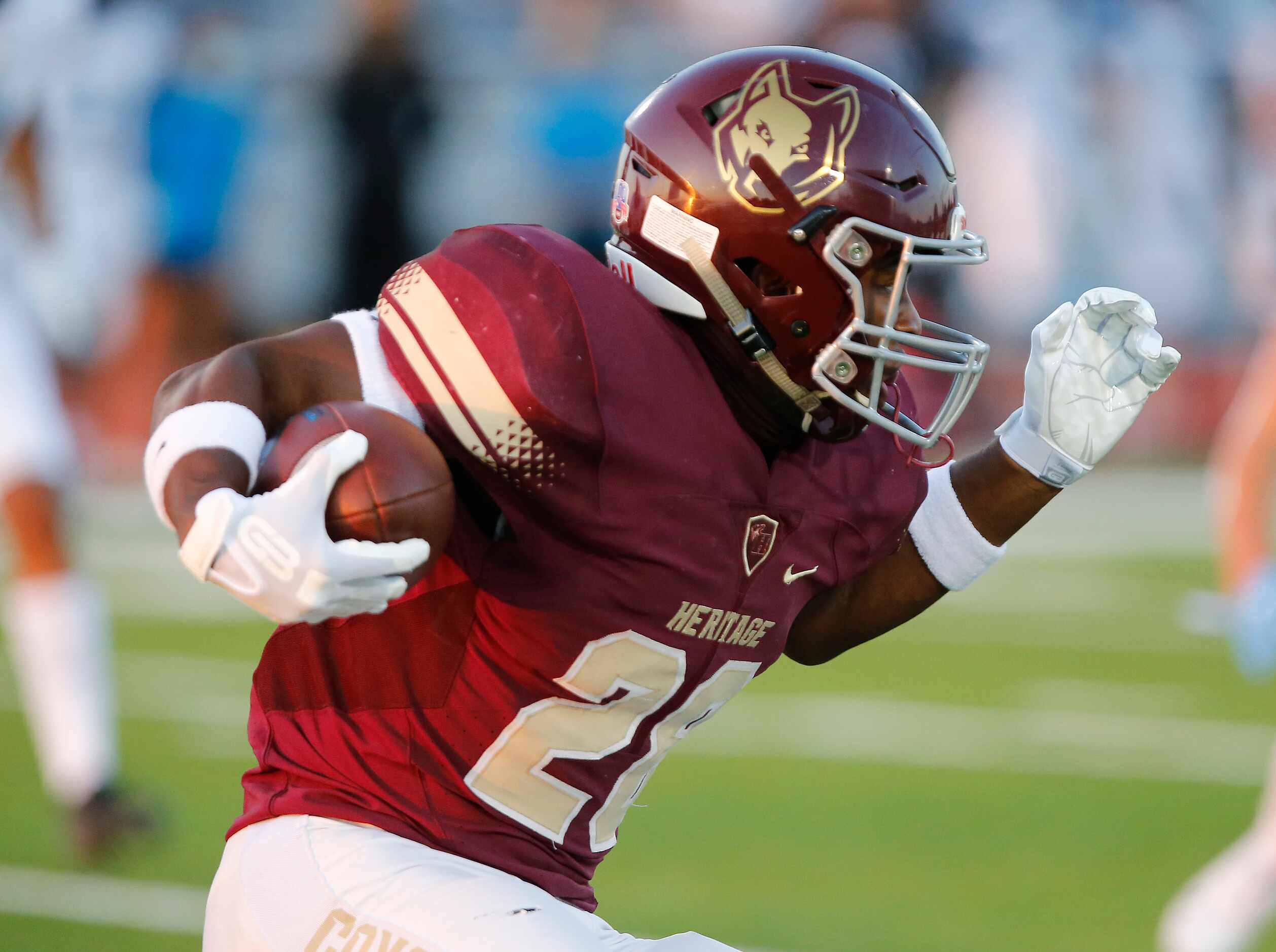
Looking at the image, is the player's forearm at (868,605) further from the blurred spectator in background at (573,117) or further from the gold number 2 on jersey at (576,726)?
the blurred spectator in background at (573,117)

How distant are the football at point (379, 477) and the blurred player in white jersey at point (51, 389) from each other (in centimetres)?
232

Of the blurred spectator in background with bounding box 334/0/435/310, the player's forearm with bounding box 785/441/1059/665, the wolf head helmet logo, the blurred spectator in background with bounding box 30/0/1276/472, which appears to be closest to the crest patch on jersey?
the player's forearm with bounding box 785/441/1059/665

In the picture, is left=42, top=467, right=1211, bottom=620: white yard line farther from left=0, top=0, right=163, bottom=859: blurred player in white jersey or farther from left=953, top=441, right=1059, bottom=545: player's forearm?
left=953, top=441, right=1059, bottom=545: player's forearm

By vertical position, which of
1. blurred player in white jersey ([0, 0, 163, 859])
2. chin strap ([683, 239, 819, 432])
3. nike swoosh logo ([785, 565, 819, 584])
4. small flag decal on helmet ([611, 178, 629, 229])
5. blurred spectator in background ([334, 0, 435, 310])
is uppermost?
small flag decal on helmet ([611, 178, 629, 229])

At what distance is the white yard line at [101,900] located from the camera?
399 centimetres

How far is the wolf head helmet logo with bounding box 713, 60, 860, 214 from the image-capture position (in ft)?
7.29

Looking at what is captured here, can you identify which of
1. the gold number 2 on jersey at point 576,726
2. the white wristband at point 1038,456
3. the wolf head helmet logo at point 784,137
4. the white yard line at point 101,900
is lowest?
the white yard line at point 101,900

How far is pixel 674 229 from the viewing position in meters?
2.29

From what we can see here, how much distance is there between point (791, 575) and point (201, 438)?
0.76 meters

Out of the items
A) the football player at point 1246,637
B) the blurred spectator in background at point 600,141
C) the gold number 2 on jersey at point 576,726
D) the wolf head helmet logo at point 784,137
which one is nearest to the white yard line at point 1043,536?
the blurred spectator in background at point 600,141

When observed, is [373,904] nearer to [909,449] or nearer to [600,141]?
[909,449]

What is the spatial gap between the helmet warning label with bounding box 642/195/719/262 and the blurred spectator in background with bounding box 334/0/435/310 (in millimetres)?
7999

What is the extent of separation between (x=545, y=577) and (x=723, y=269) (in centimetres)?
43

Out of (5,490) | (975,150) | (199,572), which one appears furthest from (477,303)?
(975,150)
